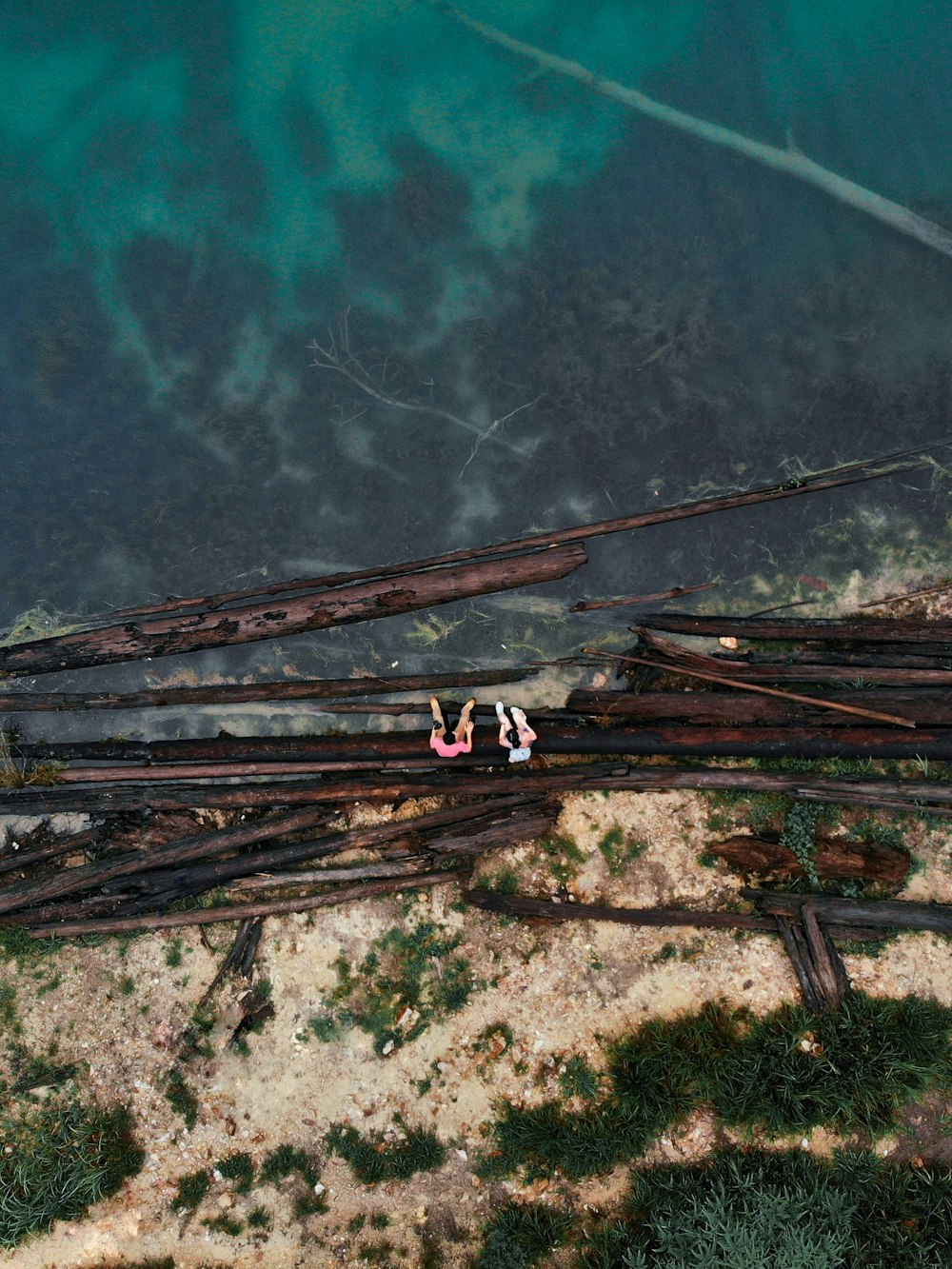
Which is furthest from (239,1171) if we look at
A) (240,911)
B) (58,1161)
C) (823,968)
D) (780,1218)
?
(823,968)

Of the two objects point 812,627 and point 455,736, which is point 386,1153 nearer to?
point 455,736

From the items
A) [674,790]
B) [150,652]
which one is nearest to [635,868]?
[674,790]

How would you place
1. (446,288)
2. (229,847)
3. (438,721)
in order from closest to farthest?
(438,721), (229,847), (446,288)

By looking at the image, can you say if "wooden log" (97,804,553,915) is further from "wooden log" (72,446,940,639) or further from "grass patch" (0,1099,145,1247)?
"wooden log" (72,446,940,639)

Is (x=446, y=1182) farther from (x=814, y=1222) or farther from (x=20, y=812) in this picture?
(x=20, y=812)

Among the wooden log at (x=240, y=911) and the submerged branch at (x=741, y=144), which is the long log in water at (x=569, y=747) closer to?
the wooden log at (x=240, y=911)

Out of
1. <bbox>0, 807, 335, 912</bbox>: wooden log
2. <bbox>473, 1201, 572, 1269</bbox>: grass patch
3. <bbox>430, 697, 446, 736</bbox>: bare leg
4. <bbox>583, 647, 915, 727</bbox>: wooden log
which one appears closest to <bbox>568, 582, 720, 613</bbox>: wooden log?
<bbox>583, 647, 915, 727</bbox>: wooden log

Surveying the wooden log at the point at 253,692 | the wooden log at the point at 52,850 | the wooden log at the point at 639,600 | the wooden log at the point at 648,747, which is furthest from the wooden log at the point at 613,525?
the wooden log at the point at 52,850
